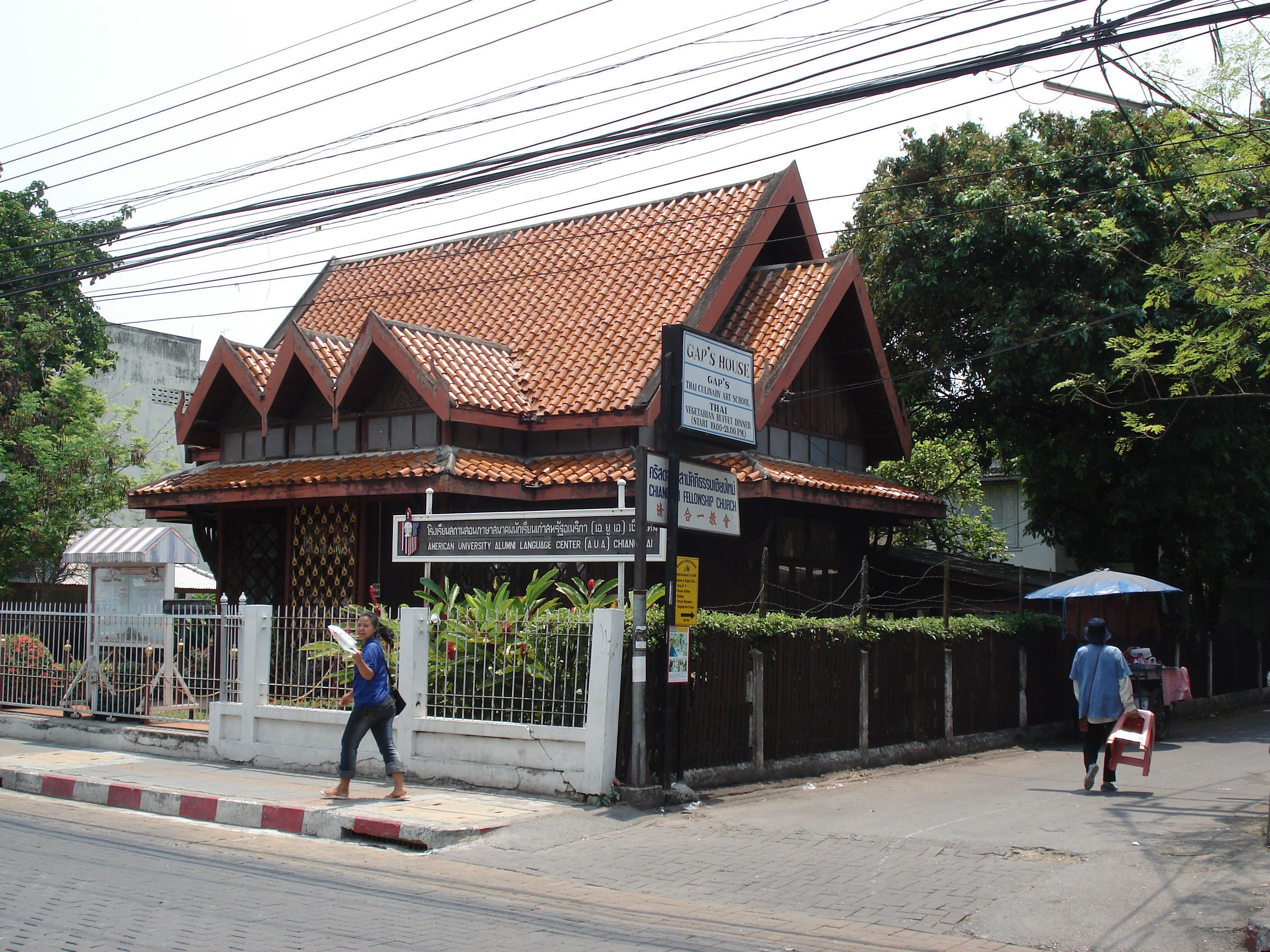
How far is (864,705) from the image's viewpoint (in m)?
13.4

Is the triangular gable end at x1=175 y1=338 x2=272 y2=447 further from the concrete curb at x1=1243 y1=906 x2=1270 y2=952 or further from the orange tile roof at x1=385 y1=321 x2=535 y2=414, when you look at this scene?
the concrete curb at x1=1243 y1=906 x2=1270 y2=952

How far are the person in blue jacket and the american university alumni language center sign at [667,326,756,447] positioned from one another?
13.0ft

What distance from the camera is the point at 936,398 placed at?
2184cm

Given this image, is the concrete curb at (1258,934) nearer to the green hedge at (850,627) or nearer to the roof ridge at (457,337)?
the green hedge at (850,627)

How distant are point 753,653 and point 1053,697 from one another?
320 inches

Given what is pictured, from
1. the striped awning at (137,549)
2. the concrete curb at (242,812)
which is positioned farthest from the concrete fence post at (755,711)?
the striped awning at (137,549)

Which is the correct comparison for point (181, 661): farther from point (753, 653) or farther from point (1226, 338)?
point (1226, 338)

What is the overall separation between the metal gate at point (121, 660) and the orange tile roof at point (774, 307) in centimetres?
779

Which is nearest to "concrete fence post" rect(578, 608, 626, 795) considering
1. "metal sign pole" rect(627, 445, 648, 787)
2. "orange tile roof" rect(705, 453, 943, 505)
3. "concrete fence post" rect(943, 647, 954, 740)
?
"metal sign pole" rect(627, 445, 648, 787)

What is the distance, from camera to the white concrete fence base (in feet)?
33.5

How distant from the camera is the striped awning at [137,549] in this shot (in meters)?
16.3

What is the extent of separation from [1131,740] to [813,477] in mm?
6578

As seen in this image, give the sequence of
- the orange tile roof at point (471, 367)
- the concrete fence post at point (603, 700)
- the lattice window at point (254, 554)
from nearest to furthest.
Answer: the concrete fence post at point (603, 700) < the orange tile roof at point (471, 367) < the lattice window at point (254, 554)

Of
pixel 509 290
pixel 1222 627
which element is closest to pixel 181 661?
pixel 509 290
